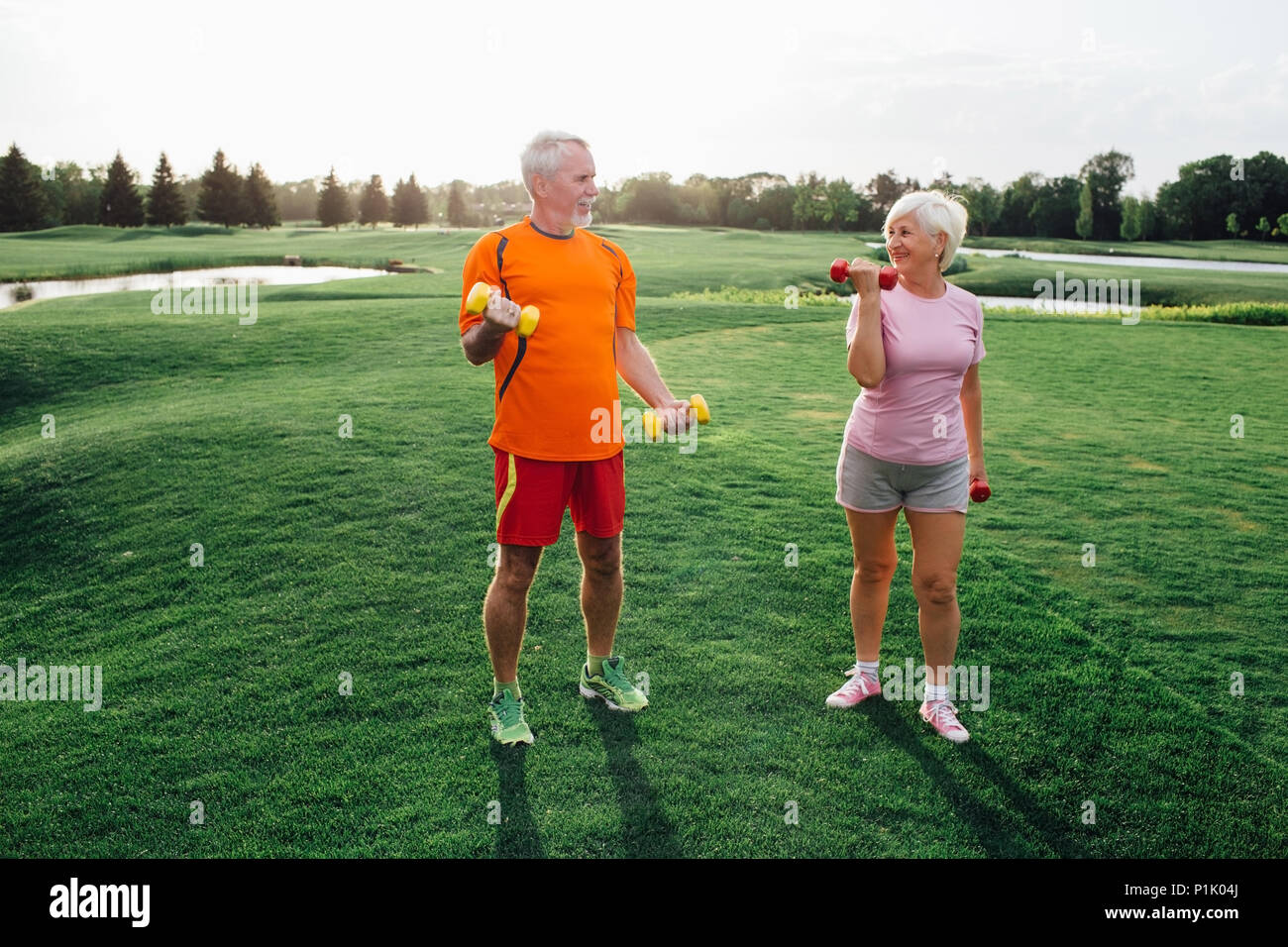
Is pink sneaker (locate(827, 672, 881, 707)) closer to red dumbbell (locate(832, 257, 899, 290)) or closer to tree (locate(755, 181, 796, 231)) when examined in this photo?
red dumbbell (locate(832, 257, 899, 290))

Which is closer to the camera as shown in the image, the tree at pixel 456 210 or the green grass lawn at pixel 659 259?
the green grass lawn at pixel 659 259

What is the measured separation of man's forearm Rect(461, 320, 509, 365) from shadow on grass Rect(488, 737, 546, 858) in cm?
172

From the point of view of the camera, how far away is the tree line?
220 ft

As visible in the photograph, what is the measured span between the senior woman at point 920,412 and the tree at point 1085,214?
7655 centimetres

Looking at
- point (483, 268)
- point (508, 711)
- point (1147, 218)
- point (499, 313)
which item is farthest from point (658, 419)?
point (1147, 218)

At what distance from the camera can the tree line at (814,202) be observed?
66938mm

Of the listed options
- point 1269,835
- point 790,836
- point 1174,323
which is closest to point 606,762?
point 790,836

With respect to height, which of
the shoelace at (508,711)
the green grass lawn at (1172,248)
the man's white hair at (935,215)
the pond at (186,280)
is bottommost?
the shoelace at (508,711)

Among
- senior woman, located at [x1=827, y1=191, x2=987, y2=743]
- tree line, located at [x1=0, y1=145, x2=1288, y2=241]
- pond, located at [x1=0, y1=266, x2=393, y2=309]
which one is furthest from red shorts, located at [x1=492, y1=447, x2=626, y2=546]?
tree line, located at [x1=0, y1=145, x2=1288, y2=241]

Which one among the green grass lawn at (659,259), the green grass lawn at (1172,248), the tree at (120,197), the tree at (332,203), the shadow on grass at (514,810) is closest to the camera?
the shadow on grass at (514,810)

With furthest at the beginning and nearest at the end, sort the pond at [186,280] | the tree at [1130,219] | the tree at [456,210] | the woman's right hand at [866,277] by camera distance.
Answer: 1. the tree at [456,210]
2. the tree at [1130,219]
3. the pond at [186,280]
4. the woman's right hand at [866,277]

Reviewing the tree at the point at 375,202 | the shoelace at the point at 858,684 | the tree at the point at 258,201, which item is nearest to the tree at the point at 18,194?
the tree at the point at 258,201

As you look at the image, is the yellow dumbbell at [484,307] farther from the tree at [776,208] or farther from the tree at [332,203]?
the tree at [776,208]

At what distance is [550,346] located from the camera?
369cm
